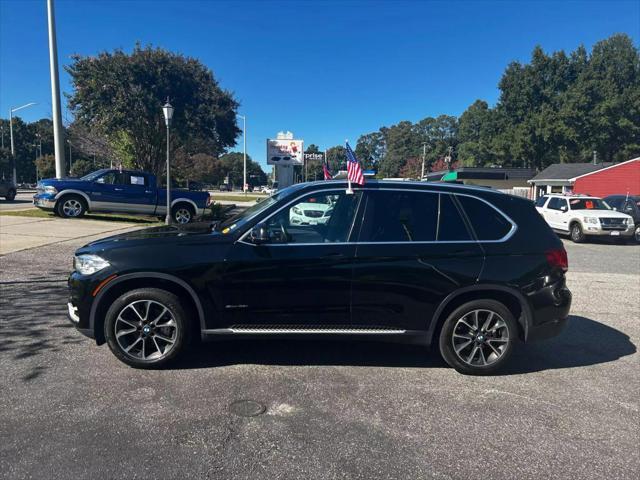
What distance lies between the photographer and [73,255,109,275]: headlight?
388 cm

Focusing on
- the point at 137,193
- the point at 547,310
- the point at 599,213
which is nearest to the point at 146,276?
the point at 547,310

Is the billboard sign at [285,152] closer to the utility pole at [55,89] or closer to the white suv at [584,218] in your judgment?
the utility pole at [55,89]

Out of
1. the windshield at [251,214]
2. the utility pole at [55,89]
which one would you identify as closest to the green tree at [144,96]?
the utility pole at [55,89]

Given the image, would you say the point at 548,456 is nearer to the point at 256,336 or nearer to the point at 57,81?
the point at 256,336

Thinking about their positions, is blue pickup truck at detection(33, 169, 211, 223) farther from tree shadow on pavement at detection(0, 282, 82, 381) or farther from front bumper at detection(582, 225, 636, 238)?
front bumper at detection(582, 225, 636, 238)

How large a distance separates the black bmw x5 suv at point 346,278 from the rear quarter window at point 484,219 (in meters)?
0.01

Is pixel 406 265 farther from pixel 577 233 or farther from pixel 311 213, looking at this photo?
pixel 577 233

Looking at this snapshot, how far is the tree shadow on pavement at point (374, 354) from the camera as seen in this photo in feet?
14.2

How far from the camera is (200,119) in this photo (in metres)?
23.6

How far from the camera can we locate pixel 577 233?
15.9 m

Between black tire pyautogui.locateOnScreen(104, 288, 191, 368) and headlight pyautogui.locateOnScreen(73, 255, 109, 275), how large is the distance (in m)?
0.33

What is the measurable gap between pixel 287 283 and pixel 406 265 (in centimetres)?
110

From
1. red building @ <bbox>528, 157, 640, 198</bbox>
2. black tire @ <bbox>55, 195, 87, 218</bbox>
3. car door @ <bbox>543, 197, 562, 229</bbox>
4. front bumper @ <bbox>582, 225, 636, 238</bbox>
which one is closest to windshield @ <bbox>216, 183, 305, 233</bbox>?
black tire @ <bbox>55, 195, 87, 218</bbox>

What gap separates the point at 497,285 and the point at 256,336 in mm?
2288
